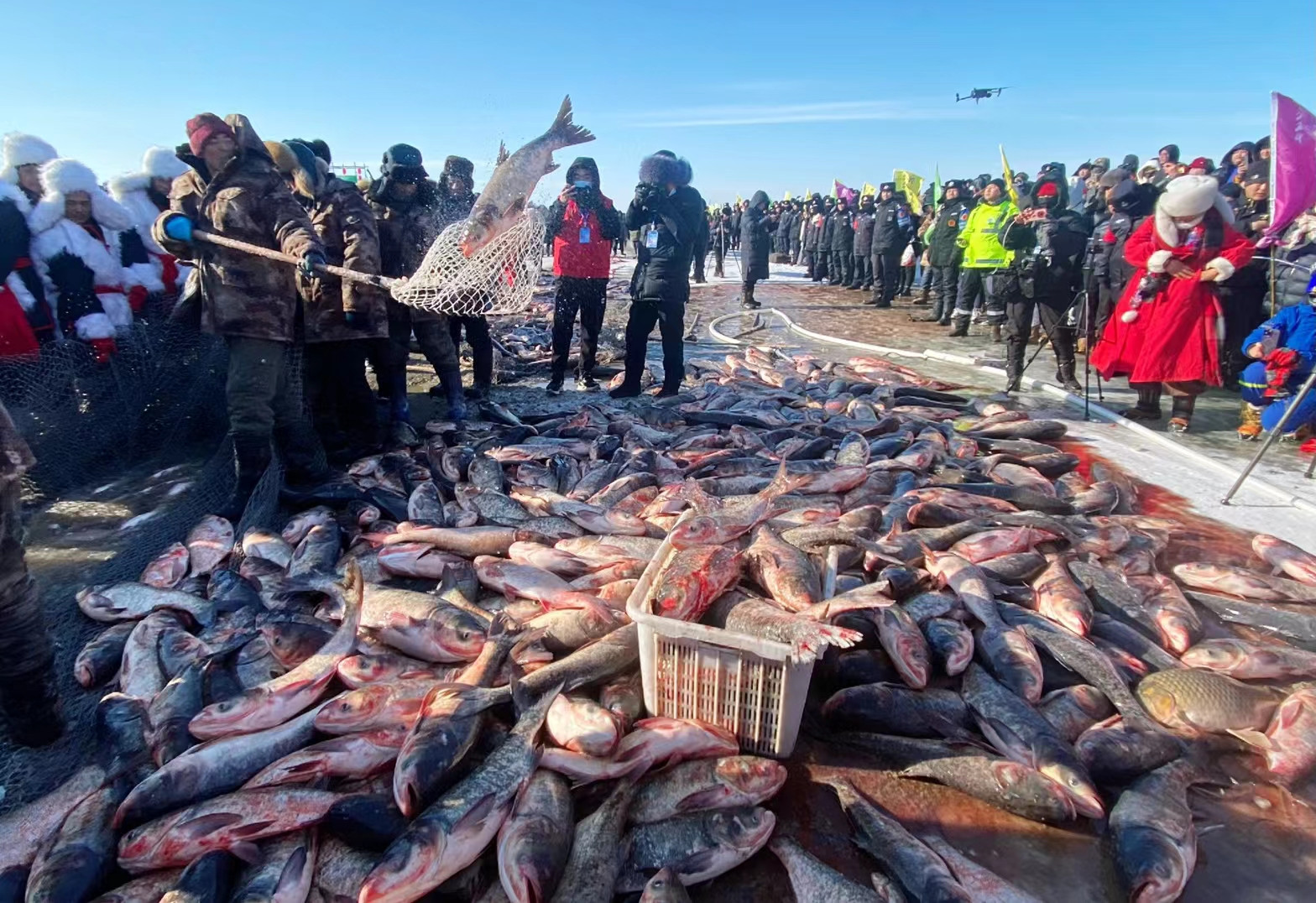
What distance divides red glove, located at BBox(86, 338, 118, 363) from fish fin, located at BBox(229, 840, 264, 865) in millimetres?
5188

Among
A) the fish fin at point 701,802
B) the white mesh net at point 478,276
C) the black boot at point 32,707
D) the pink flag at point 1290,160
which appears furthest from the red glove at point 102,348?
the pink flag at point 1290,160

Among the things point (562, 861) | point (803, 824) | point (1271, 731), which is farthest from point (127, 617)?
point (1271, 731)

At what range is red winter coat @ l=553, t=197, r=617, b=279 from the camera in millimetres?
7621

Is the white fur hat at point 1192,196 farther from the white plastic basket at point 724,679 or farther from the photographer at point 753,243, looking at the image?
the photographer at point 753,243

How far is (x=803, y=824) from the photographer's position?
2.42 m

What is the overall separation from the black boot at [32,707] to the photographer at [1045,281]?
846 centimetres

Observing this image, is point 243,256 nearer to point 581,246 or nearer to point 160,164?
point 581,246

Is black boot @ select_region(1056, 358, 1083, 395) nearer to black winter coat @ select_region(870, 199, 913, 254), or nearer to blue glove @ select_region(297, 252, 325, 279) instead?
blue glove @ select_region(297, 252, 325, 279)

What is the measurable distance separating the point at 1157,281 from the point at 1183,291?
23cm

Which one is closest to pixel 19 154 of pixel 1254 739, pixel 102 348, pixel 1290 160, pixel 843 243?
pixel 102 348

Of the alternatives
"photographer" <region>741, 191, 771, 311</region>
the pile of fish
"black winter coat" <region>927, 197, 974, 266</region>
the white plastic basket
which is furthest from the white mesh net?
"photographer" <region>741, 191, 771, 311</region>

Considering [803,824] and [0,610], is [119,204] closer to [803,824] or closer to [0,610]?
[0,610]

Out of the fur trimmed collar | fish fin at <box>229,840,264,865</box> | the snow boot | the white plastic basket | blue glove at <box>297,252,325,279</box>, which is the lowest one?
fish fin at <box>229,840,264,865</box>

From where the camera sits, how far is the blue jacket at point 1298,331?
5762mm
